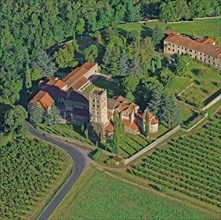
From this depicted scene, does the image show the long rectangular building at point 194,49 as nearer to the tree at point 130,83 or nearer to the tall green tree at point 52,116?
the tree at point 130,83

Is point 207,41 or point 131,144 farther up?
point 207,41

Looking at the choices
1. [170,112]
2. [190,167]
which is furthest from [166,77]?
[190,167]

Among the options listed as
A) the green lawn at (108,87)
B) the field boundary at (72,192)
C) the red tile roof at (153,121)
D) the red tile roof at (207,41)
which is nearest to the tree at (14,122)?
the field boundary at (72,192)

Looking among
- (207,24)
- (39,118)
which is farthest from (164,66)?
(39,118)

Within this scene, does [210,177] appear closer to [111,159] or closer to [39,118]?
[111,159]

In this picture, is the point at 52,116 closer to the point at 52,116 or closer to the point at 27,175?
the point at 52,116

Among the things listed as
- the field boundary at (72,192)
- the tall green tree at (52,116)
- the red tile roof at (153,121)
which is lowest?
the field boundary at (72,192)

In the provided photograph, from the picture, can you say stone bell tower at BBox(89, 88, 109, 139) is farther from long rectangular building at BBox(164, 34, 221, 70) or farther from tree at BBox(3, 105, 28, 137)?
long rectangular building at BBox(164, 34, 221, 70)
